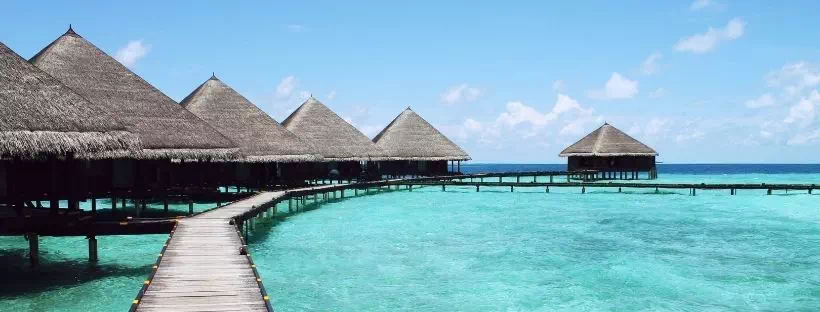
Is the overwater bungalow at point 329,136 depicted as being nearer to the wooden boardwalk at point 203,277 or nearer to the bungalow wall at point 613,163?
the bungalow wall at point 613,163

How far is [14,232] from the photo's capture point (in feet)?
43.0

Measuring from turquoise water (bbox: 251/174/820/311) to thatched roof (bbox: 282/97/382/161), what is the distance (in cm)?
781

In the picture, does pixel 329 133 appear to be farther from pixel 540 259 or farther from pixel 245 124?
pixel 540 259

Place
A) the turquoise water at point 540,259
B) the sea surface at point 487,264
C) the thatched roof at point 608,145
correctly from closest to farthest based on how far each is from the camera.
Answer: the sea surface at point 487,264
the turquoise water at point 540,259
the thatched roof at point 608,145

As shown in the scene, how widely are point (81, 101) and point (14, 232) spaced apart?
3108 mm

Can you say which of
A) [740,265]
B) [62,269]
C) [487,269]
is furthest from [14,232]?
[740,265]

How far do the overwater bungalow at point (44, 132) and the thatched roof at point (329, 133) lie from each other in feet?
69.1

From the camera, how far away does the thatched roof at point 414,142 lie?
4328cm

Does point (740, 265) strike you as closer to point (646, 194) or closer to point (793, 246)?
point (793, 246)

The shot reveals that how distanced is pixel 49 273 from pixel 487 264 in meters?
9.00

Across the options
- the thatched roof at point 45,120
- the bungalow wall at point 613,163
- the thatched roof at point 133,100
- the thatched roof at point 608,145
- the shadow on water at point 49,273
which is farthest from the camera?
the bungalow wall at point 613,163

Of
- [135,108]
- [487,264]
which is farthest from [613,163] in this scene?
[135,108]

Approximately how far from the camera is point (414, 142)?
44469mm

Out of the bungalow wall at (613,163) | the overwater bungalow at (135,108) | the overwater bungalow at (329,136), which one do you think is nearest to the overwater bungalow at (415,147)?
the overwater bungalow at (329,136)
